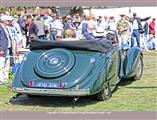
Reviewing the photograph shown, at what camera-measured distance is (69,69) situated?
25.6 ft

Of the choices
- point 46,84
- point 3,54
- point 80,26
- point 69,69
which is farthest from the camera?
point 80,26

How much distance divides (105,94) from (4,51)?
3.14 metres

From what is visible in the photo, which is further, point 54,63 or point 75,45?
point 75,45

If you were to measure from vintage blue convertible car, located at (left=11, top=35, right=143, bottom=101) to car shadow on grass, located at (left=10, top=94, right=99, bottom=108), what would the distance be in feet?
0.92

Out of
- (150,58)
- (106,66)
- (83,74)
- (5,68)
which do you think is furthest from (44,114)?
(150,58)

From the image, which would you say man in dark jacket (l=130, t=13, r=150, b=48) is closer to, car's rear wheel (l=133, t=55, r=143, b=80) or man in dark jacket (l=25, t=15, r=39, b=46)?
man in dark jacket (l=25, t=15, r=39, b=46)

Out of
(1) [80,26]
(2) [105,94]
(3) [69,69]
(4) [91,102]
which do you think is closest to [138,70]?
(2) [105,94]

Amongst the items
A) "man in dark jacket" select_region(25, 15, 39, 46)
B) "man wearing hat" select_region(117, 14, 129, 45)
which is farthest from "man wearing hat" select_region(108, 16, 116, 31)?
"man in dark jacket" select_region(25, 15, 39, 46)

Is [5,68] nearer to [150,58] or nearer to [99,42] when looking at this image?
[99,42]

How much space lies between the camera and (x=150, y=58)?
14.9 meters

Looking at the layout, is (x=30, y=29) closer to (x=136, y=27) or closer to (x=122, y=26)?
(x=122, y=26)

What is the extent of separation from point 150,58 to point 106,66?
7.11 m

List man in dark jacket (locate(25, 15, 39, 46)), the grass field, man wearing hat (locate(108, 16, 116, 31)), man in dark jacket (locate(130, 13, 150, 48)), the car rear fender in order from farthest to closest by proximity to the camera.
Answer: man in dark jacket (locate(130, 13, 150, 48)), man wearing hat (locate(108, 16, 116, 31)), man in dark jacket (locate(25, 15, 39, 46)), the car rear fender, the grass field

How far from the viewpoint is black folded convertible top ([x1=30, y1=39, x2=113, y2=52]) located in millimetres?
8219
